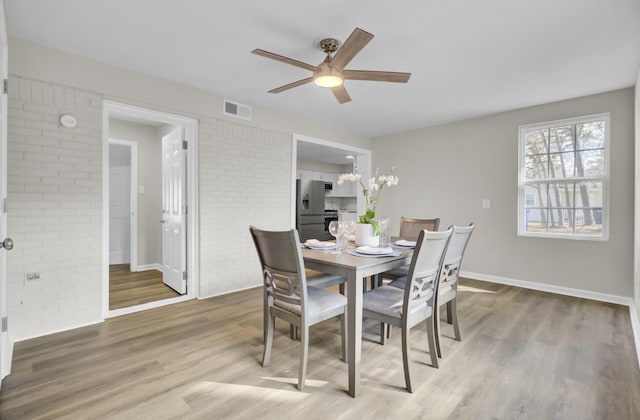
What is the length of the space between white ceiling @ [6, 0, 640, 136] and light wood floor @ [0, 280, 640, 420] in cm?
237

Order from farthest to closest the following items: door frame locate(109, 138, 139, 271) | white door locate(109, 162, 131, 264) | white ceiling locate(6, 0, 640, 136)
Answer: white door locate(109, 162, 131, 264)
door frame locate(109, 138, 139, 271)
white ceiling locate(6, 0, 640, 136)

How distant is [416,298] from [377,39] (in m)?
1.96

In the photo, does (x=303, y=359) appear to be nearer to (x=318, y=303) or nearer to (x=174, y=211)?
(x=318, y=303)

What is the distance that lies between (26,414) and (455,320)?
272 centimetres

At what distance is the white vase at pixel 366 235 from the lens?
2.38 meters

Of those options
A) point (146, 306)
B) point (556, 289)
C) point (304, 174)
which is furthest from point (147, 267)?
point (556, 289)

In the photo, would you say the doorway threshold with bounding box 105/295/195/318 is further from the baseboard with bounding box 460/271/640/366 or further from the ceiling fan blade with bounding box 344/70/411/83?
the baseboard with bounding box 460/271/640/366

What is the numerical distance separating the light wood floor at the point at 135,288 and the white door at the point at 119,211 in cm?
44

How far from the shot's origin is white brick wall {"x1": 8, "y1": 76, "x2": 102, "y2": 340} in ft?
7.70

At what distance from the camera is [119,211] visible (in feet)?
16.9

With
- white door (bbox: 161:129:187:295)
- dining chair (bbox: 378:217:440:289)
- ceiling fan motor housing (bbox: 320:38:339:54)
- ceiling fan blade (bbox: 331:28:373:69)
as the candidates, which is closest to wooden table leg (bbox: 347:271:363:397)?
dining chair (bbox: 378:217:440:289)

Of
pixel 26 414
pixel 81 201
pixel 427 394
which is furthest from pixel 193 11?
pixel 427 394

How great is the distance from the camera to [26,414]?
1.55 metres

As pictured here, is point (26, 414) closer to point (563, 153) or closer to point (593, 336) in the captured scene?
point (593, 336)
